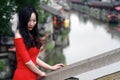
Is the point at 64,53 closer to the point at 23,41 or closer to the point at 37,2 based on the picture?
the point at 37,2

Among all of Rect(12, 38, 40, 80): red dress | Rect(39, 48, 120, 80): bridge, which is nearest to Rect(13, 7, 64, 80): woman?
Rect(12, 38, 40, 80): red dress

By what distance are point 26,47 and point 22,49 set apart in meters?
0.05

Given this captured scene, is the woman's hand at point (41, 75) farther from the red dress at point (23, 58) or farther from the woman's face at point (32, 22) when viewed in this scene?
the woman's face at point (32, 22)

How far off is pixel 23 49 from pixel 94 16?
6048 centimetres

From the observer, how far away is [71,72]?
2.91 m

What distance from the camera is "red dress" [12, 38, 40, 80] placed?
3053 millimetres

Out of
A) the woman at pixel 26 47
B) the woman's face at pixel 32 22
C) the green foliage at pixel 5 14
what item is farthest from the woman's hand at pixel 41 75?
the green foliage at pixel 5 14

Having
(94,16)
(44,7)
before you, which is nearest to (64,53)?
(44,7)

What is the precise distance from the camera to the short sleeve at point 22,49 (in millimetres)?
3049

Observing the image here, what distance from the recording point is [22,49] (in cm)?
305

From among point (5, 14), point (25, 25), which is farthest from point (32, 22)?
point (5, 14)

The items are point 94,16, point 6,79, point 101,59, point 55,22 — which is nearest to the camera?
point 101,59

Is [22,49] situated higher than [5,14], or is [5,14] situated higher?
[22,49]

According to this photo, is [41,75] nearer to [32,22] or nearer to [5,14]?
[32,22]
